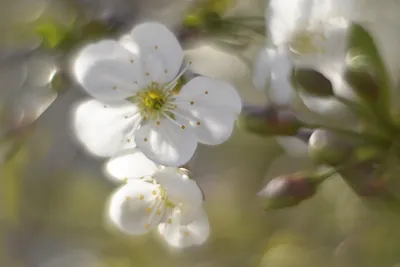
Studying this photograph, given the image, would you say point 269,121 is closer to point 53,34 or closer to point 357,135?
point 357,135

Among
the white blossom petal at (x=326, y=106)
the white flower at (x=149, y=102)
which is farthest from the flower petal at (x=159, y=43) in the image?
the white blossom petal at (x=326, y=106)

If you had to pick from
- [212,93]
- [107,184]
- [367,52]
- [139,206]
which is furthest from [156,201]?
[107,184]

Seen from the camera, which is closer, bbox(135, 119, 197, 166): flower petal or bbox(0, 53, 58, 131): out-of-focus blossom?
bbox(135, 119, 197, 166): flower petal

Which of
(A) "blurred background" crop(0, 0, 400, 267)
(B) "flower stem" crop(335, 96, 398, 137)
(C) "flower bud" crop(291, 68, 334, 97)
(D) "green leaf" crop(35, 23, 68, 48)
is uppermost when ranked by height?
(C) "flower bud" crop(291, 68, 334, 97)

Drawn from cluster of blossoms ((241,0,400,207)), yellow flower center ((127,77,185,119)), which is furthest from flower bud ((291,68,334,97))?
yellow flower center ((127,77,185,119))

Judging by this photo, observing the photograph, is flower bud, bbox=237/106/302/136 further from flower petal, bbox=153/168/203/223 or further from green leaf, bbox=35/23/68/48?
green leaf, bbox=35/23/68/48

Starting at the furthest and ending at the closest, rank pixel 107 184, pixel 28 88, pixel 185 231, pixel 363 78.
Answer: pixel 107 184, pixel 28 88, pixel 185 231, pixel 363 78

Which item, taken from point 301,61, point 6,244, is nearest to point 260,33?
point 301,61

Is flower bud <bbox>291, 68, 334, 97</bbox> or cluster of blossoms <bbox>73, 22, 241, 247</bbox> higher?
flower bud <bbox>291, 68, 334, 97</bbox>
